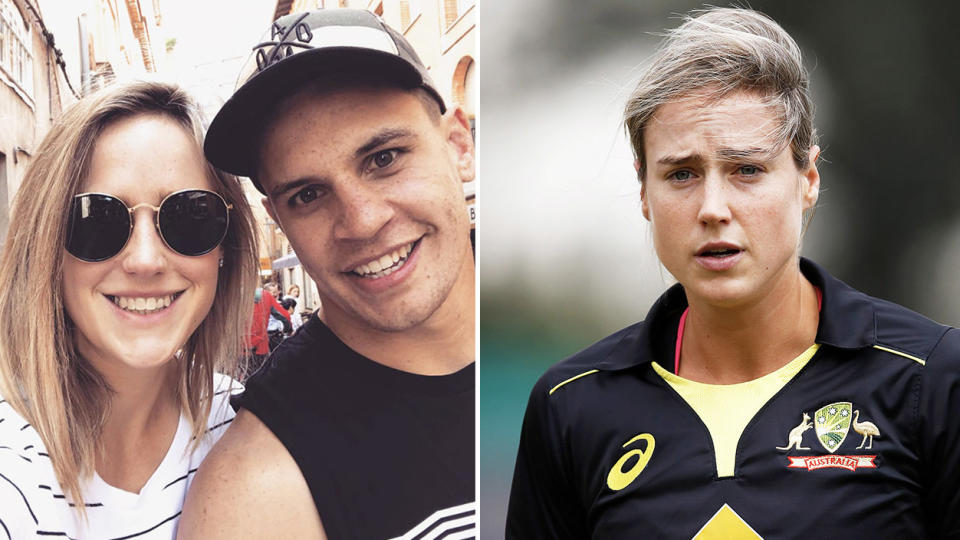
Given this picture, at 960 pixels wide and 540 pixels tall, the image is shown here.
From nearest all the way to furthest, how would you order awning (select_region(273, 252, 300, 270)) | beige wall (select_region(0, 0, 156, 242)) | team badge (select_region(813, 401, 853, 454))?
team badge (select_region(813, 401, 853, 454)), beige wall (select_region(0, 0, 156, 242)), awning (select_region(273, 252, 300, 270))

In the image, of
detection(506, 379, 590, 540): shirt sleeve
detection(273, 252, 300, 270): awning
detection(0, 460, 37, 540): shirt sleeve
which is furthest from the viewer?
detection(273, 252, 300, 270): awning

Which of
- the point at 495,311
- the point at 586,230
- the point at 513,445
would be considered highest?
the point at 586,230

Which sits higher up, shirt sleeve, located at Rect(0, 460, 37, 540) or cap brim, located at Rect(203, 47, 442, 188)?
cap brim, located at Rect(203, 47, 442, 188)

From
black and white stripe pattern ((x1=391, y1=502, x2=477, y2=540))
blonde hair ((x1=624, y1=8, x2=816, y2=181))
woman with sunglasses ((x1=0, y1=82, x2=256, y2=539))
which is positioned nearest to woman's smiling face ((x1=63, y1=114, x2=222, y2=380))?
woman with sunglasses ((x1=0, y1=82, x2=256, y2=539))

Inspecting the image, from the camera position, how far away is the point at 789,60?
1548 mm

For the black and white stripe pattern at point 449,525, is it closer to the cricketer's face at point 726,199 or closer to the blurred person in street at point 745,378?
the blurred person in street at point 745,378

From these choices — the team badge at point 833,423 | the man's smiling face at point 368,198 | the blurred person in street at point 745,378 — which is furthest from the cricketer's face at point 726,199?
the man's smiling face at point 368,198

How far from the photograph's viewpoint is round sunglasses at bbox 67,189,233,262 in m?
1.80

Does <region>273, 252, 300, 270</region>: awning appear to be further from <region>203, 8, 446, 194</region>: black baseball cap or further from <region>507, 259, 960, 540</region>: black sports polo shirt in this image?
<region>507, 259, 960, 540</region>: black sports polo shirt

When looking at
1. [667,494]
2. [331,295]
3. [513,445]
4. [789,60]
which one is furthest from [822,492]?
[331,295]

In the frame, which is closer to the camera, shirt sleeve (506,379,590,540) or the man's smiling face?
shirt sleeve (506,379,590,540)

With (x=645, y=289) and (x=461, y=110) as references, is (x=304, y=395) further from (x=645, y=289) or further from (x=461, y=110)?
(x=645, y=289)

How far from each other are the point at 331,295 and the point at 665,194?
3.05ft

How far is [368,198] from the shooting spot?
2.04 metres
